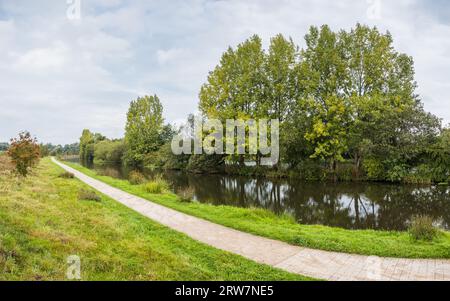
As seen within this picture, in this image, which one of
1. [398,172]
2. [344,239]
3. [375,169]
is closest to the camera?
[344,239]

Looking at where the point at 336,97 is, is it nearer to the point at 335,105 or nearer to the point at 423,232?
the point at 335,105

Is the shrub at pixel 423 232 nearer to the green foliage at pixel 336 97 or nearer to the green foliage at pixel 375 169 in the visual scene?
the green foliage at pixel 336 97

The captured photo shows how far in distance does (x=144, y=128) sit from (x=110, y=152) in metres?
15.4

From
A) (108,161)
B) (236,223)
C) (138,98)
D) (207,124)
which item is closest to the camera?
(236,223)

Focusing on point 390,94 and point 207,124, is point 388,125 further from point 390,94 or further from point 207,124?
point 207,124

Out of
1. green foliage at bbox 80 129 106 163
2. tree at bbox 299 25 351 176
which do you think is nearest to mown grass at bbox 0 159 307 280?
tree at bbox 299 25 351 176

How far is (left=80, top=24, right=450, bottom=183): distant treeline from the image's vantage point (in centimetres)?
2470

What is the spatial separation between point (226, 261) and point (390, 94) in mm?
25570

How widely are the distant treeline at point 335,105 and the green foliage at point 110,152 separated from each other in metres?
34.4

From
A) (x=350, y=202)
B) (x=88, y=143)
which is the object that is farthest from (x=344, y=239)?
(x=88, y=143)

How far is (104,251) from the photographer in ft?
21.2

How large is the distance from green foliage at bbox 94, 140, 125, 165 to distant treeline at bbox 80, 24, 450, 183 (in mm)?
34358

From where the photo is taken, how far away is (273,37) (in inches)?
1187
